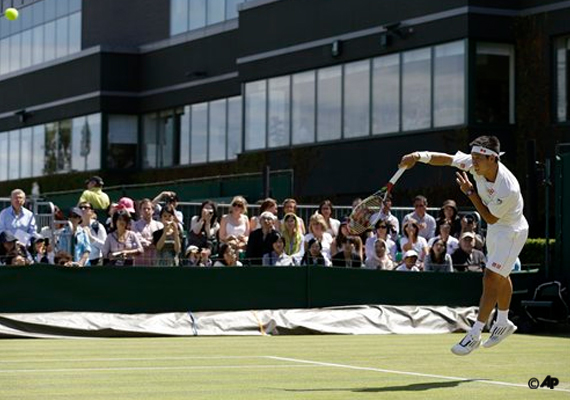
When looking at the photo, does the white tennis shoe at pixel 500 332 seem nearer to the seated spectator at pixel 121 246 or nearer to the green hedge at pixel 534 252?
the seated spectator at pixel 121 246

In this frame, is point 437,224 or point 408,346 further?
point 437,224

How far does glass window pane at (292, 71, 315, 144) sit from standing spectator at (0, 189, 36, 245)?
55.5 feet

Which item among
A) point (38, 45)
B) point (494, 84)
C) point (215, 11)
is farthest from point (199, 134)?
point (494, 84)

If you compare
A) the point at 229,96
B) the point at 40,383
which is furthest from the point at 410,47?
the point at 40,383

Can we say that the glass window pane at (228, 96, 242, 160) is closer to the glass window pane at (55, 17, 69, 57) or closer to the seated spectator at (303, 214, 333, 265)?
the glass window pane at (55, 17, 69, 57)

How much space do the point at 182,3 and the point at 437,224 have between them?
24.3 metres

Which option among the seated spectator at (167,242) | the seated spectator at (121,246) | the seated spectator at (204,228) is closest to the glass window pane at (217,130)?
the seated spectator at (204,228)

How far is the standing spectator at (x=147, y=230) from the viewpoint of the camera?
19.1m

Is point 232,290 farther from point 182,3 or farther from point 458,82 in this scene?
point 182,3

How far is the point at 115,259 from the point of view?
18641 mm

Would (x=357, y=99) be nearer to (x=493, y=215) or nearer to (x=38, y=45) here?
(x=493, y=215)

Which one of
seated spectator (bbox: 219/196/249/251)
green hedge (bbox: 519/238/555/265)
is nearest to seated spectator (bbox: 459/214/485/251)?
green hedge (bbox: 519/238/555/265)

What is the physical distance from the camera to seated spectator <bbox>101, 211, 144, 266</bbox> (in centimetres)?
1864

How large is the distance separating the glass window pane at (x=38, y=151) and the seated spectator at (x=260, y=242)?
31.7 m
